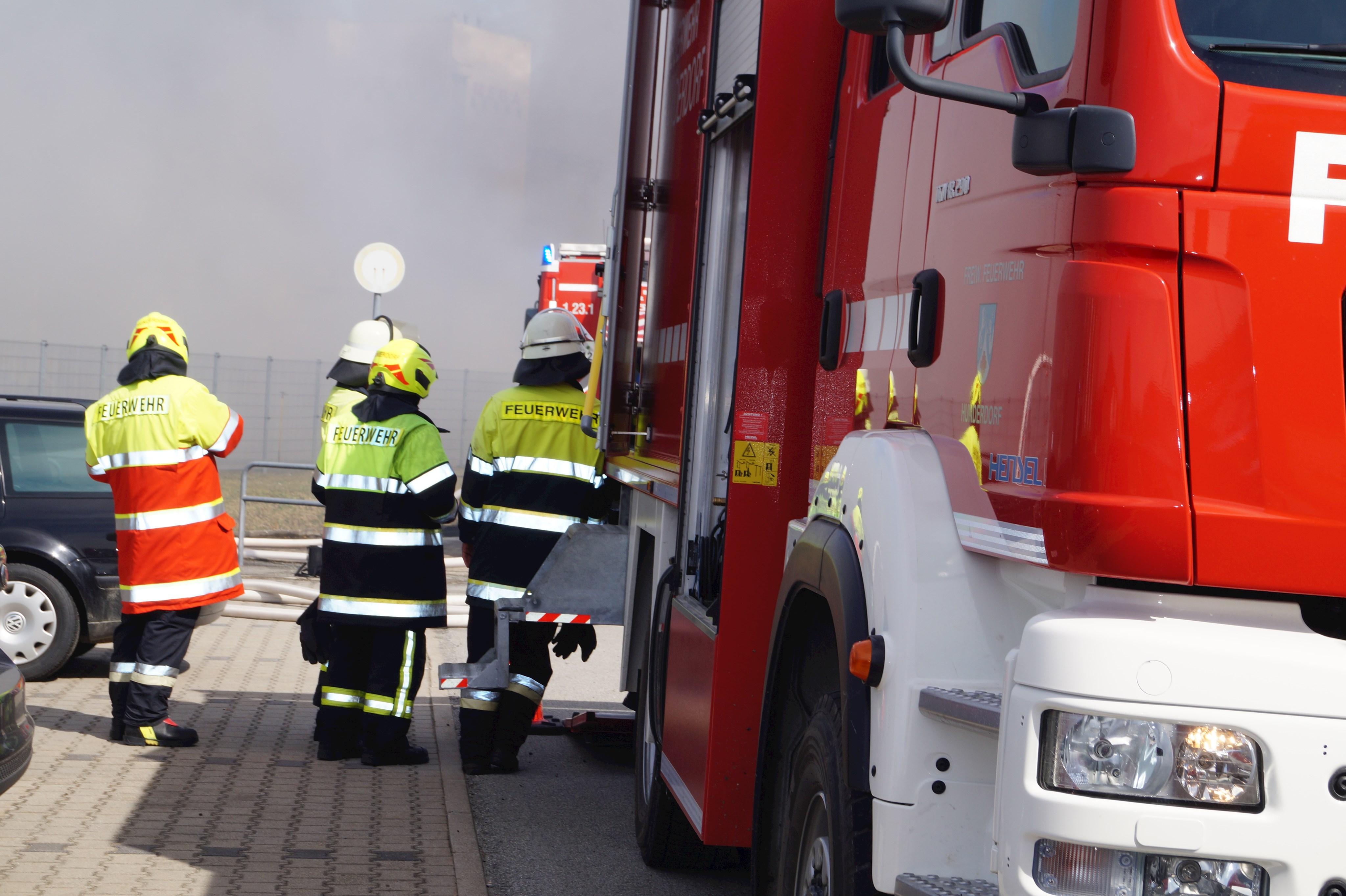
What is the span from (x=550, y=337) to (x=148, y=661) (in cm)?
256

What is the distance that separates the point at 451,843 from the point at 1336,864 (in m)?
3.88

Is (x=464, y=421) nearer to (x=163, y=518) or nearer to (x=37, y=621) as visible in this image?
(x=37, y=621)

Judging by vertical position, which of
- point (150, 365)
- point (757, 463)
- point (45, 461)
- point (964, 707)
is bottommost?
point (45, 461)

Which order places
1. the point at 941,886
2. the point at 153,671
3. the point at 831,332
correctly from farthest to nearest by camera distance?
the point at 153,671
the point at 831,332
the point at 941,886

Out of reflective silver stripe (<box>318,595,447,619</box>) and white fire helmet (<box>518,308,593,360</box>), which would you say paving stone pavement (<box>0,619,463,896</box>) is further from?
white fire helmet (<box>518,308,593,360</box>)

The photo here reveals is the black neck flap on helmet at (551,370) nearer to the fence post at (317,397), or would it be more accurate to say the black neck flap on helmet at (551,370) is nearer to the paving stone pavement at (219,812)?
the paving stone pavement at (219,812)

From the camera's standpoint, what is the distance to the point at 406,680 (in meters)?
6.33

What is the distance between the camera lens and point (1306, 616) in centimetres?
205

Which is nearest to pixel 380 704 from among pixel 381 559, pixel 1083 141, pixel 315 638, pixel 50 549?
pixel 315 638

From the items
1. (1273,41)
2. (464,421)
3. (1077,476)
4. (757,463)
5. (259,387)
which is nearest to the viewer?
(1077,476)

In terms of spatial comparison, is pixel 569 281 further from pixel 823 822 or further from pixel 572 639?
pixel 823 822

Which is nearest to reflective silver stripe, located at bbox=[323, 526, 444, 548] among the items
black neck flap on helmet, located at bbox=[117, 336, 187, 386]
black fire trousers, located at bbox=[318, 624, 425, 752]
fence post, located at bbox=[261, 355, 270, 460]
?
black fire trousers, located at bbox=[318, 624, 425, 752]

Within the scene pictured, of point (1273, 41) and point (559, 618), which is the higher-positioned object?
point (1273, 41)

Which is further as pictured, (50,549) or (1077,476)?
(50,549)
